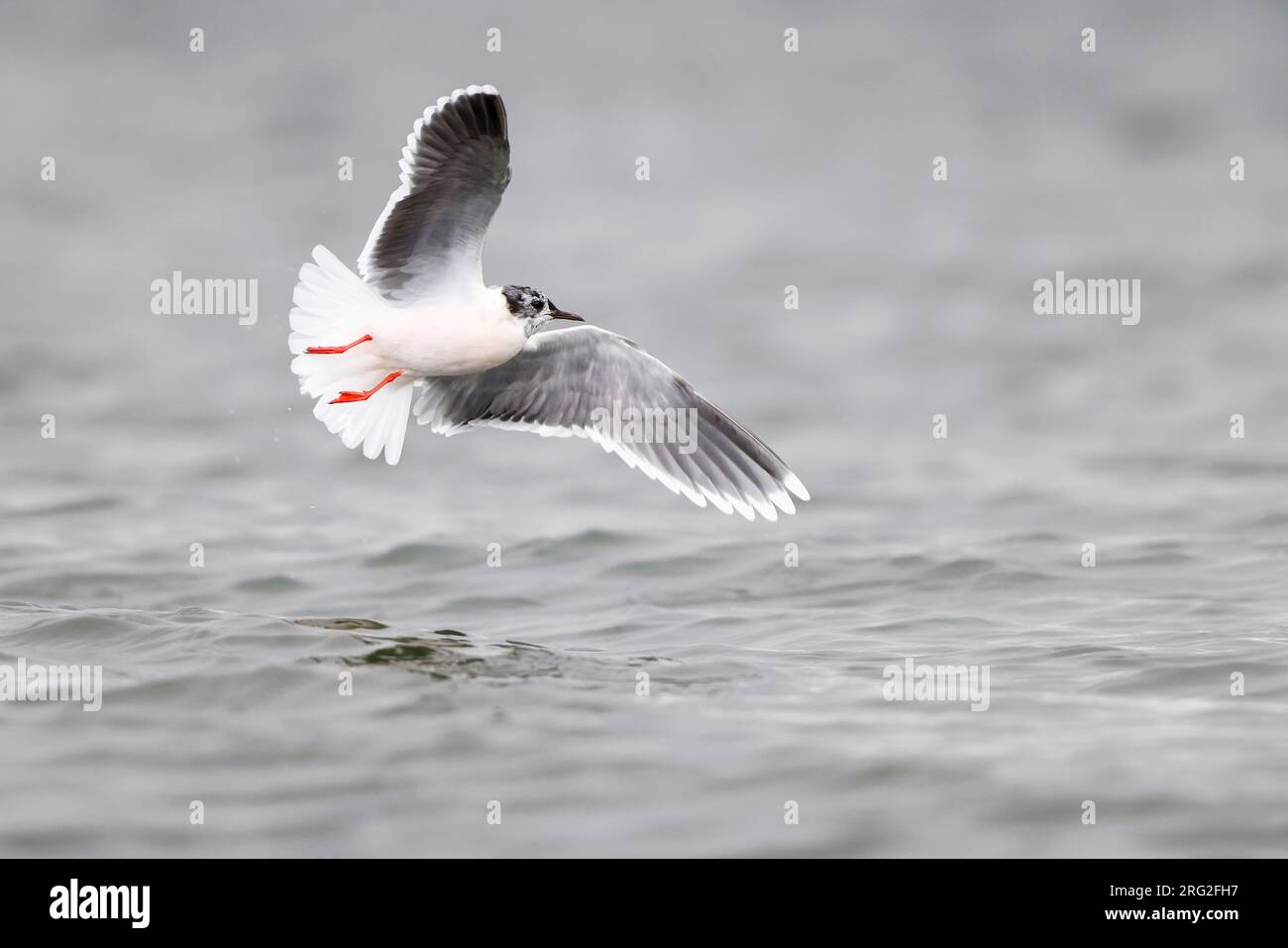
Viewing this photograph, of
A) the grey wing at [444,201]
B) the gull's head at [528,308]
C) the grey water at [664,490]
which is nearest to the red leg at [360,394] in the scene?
the grey wing at [444,201]

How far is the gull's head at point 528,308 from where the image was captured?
6898 mm

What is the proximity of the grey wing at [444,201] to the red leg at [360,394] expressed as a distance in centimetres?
39

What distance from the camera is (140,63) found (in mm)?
19969

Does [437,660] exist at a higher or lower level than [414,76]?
lower

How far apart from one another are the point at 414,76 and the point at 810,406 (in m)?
8.24

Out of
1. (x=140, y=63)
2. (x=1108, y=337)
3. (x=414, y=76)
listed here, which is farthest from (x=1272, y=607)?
(x=140, y=63)

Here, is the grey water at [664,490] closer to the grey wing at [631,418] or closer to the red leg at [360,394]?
the grey wing at [631,418]

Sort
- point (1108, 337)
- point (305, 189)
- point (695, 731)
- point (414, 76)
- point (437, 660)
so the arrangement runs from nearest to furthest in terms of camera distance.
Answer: point (695, 731)
point (437, 660)
point (1108, 337)
point (305, 189)
point (414, 76)

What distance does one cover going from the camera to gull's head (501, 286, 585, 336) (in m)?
6.90

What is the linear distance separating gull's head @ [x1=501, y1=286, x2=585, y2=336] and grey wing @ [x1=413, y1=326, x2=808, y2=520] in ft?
1.66

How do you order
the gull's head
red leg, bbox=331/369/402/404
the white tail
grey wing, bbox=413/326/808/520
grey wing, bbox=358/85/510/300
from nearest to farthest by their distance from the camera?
grey wing, bbox=358/85/510/300
the white tail
the gull's head
red leg, bbox=331/369/402/404
grey wing, bbox=413/326/808/520

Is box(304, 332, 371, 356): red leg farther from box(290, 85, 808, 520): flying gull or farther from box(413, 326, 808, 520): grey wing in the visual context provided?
box(413, 326, 808, 520): grey wing

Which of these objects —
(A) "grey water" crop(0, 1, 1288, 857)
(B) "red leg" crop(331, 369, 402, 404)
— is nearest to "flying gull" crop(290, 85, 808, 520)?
(B) "red leg" crop(331, 369, 402, 404)
